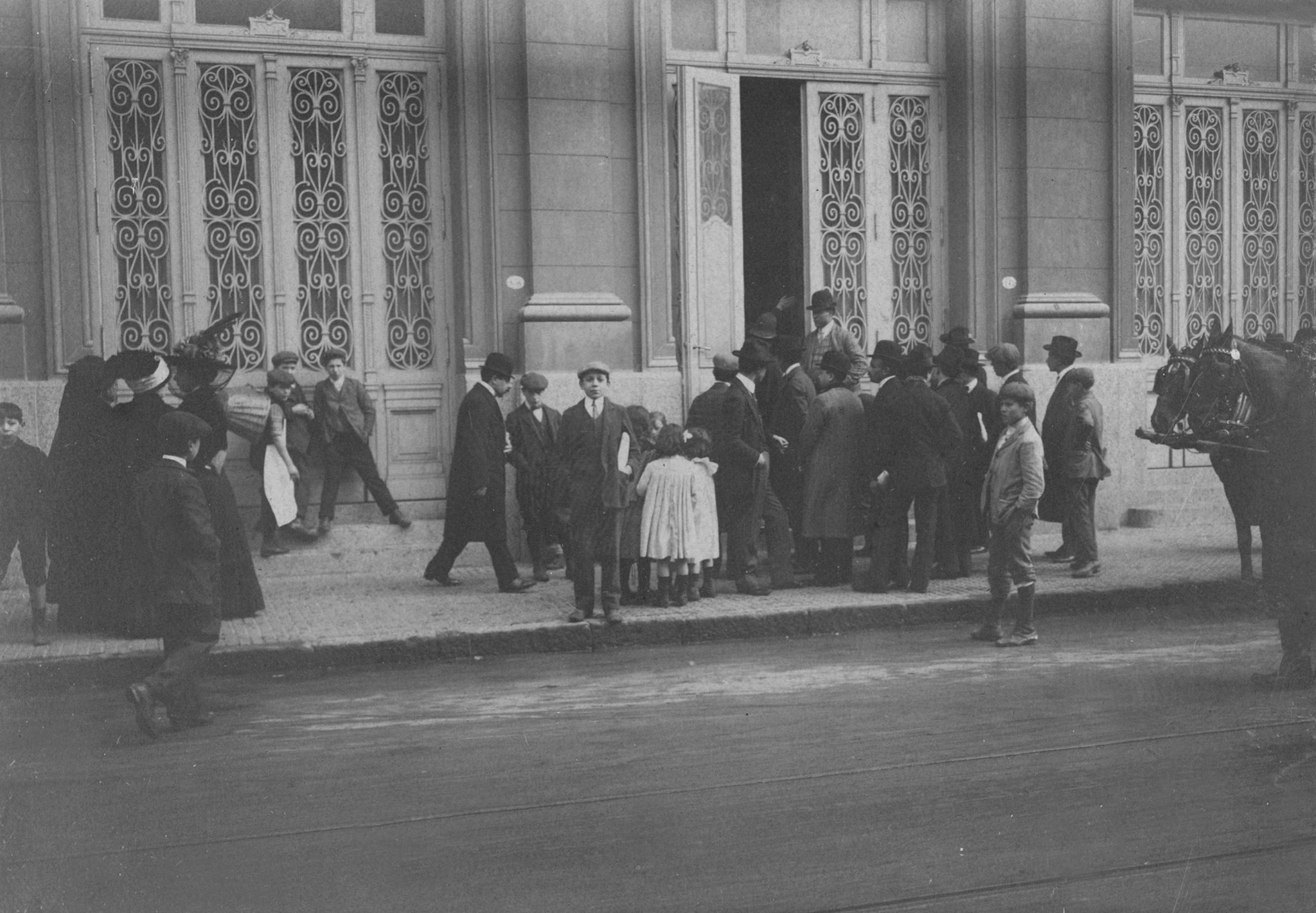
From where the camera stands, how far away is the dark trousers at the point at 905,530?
11.5 m

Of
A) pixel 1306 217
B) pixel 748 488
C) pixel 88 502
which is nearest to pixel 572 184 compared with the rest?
pixel 748 488

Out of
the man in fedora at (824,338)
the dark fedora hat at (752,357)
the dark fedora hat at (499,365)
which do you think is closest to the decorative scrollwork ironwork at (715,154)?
the man in fedora at (824,338)

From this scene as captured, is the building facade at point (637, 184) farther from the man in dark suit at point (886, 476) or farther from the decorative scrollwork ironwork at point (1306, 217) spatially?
the man in dark suit at point (886, 476)

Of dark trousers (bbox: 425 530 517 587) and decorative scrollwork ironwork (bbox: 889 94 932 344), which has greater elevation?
decorative scrollwork ironwork (bbox: 889 94 932 344)

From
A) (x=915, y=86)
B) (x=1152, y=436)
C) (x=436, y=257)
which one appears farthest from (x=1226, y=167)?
(x=436, y=257)

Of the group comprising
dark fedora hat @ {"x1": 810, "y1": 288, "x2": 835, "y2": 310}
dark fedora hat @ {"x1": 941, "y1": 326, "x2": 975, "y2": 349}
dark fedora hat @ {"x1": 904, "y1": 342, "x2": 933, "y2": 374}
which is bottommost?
dark fedora hat @ {"x1": 904, "y1": 342, "x2": 933, "y2": 374}

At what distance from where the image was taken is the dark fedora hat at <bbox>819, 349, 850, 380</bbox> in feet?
39.4

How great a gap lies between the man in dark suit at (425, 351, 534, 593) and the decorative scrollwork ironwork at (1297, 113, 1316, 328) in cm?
937

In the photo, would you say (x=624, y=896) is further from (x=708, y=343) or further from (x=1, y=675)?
(x=708, y=343)

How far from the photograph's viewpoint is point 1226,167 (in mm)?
16188

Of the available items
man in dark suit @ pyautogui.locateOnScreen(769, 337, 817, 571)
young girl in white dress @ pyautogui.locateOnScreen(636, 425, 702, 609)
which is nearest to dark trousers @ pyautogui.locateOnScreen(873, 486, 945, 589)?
man in dark suit @ pyautogui.locateOnScreen(769, 337, 817, 571)

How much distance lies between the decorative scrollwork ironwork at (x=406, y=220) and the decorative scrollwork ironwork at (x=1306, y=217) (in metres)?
9.51

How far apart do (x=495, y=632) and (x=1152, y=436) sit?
4.58 meters

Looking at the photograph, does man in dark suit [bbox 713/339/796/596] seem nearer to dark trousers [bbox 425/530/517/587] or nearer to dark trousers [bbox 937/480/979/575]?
dark trousers [bbox 937/480/979/575]
